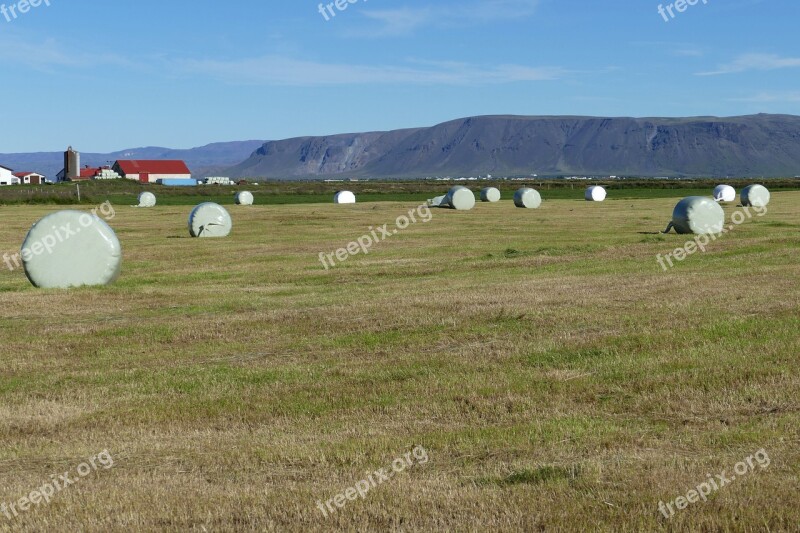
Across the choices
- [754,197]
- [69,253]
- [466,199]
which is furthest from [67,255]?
[754,197]

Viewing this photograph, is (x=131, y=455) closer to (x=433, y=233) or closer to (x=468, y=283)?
(x=468, y=283)

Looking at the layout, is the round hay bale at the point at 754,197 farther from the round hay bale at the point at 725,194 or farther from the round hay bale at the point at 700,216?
the round hay bale at the point at 700,216

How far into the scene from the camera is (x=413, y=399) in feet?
35.9

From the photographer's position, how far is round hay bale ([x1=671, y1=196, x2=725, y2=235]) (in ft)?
110

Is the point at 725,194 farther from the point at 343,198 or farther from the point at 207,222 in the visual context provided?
the point at 207,222

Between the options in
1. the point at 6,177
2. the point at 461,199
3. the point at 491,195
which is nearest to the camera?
the point at 461,199

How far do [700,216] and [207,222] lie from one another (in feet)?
59.1

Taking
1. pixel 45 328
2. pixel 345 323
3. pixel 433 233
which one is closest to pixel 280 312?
pixel 345 323

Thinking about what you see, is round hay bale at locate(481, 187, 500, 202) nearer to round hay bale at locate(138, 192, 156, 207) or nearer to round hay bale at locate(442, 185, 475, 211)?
round hay bale at locate(442, 185, 475, 211)

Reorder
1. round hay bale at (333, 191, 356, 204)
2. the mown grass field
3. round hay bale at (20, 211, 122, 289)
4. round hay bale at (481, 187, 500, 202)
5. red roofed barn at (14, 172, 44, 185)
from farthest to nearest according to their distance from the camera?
red roofed barn at (14, 172, 44, 185) → round hay bale at (333, 191, 356, 204) → round hay bale at (481, 187, 500, 202) → round hay bale at (20, 211, 122, 289) → the mown grass field

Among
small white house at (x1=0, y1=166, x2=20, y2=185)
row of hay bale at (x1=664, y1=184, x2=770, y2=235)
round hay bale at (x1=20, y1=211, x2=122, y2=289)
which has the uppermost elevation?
small white house at (x1=0, y1=166, x2=20, y2=185)

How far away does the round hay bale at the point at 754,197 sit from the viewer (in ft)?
194

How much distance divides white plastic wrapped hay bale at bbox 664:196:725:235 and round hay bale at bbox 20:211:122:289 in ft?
64.5

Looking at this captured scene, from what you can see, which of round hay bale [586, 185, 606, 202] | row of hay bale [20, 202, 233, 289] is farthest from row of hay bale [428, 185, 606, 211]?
row of hay bale [20, 202, 233, 289]
